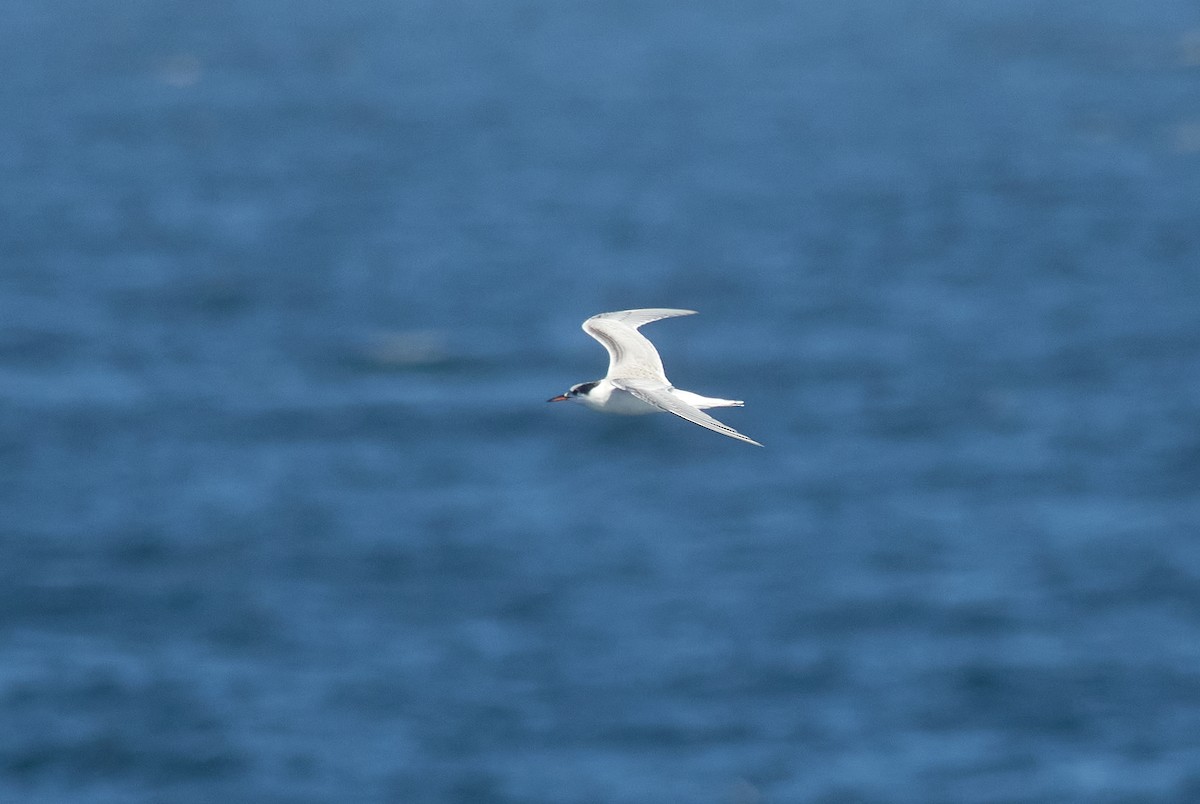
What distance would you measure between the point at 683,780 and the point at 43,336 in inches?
2545

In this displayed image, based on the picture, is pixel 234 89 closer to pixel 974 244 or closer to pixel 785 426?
pixel 974 244

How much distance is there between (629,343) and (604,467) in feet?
273

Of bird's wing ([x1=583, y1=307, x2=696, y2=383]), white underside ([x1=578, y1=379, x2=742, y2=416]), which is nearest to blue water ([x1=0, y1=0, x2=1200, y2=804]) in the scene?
bird's wing ([x1=583, y1=307, x2=696, y2=383])

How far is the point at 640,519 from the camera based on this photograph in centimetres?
10050

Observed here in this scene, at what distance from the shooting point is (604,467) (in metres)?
106

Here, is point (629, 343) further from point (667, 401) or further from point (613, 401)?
point (667, 401)

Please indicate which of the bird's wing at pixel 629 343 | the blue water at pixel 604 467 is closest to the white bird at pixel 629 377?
the bird's wing at pixel 629 343

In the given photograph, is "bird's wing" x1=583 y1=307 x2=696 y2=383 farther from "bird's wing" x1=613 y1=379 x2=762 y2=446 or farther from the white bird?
"bird's wing" x1=613 y1=379 x2=762 y2=446

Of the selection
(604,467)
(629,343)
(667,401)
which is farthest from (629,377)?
(604,467)

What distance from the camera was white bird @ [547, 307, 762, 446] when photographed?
19.2 meters

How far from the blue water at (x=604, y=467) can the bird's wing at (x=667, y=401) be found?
2291 inches

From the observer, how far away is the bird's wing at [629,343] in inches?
844

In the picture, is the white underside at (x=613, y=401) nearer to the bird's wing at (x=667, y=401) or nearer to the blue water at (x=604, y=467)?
the bird's wing at (x=667, y=401)

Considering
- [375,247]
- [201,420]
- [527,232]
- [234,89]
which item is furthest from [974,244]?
[234,89]
